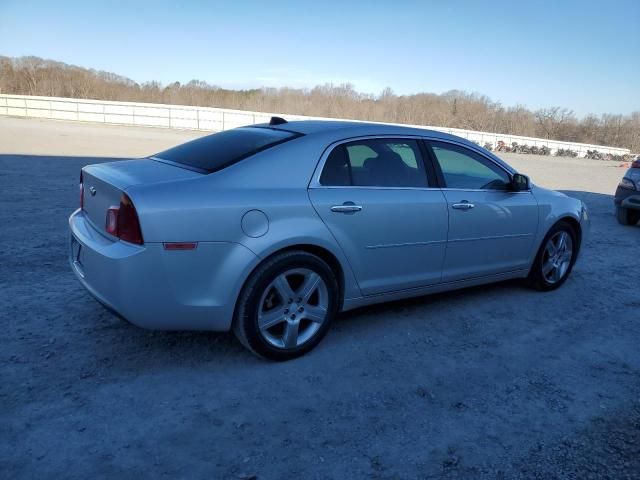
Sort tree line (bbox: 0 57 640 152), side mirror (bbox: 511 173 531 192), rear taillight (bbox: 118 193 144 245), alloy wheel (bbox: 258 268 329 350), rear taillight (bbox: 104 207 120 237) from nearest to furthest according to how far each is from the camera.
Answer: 1. rear taillight (bbox: 118 193 144 245)
2. rear taillight (bbox: 104 207 120 237)
3. alloy wheel (bbox: 258 268 329 350)
4. side mirror (bbox: 511 173 531 192)
5. tree line (bbox: 0 57 640 152)

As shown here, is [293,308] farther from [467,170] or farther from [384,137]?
[467,170]

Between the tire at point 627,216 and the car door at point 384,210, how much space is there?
6749 mm

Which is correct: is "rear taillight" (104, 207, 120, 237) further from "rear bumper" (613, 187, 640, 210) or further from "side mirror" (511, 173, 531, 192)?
"rear bumper" (613, 187, 640, 210)

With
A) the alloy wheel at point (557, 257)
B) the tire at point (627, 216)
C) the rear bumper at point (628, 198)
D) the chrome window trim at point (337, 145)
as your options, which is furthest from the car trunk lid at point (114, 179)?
the tire at point (627, 216)

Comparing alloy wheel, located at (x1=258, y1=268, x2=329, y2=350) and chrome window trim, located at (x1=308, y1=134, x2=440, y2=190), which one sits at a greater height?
chrome window trim, located at (x1=308, y1=134, x2=440, y2=190)

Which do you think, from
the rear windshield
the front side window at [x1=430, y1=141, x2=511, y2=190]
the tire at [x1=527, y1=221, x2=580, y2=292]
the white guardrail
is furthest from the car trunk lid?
the white guardrail

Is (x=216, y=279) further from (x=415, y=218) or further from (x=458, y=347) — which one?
(x=458, y=347)

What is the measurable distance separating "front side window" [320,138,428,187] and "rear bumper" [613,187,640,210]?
6.49 m

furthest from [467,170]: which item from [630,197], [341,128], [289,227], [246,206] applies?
[630,197]

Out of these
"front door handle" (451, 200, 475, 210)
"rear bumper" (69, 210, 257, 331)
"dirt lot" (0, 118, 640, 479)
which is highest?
"front door handle" (451, 200, 475, 210)

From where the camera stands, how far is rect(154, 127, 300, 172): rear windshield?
360 cm

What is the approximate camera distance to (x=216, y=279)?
3.20 meters

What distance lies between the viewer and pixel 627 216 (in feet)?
31.0

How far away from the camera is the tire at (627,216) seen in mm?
9367
